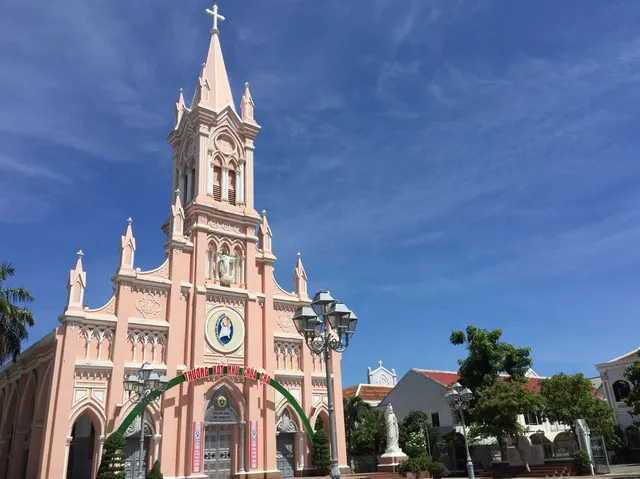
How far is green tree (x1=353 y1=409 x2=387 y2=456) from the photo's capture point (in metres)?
36.4

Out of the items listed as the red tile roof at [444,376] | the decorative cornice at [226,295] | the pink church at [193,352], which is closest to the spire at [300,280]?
the pink church at [193,352]

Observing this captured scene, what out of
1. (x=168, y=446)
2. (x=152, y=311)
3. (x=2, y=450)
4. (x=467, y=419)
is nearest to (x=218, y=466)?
(x=168, y=446)

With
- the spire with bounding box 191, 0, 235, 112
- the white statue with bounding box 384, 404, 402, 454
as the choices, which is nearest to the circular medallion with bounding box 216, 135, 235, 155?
the spire with bounding box 191, 0, 235, 112

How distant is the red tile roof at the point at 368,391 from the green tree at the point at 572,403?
54.8ft

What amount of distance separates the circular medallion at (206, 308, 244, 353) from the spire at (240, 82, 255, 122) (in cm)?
1243

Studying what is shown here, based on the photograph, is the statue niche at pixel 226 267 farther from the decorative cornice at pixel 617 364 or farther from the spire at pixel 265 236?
the decorative cornice at pixel 617 364

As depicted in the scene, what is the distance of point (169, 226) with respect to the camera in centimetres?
2919

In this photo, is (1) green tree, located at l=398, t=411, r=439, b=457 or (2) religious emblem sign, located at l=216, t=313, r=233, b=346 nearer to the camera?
(2) religious emblem sign, located at l=216, t=313, r=233, b=346

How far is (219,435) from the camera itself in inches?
1045

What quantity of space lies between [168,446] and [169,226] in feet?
36.1

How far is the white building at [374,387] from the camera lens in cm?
4962

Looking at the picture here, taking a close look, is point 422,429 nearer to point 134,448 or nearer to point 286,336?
point 286,336

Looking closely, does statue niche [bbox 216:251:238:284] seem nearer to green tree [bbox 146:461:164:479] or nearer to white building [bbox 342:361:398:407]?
green tree [bbox 146:461:164:479]

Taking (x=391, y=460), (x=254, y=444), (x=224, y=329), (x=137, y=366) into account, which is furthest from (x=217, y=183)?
(x=391, y=460)
